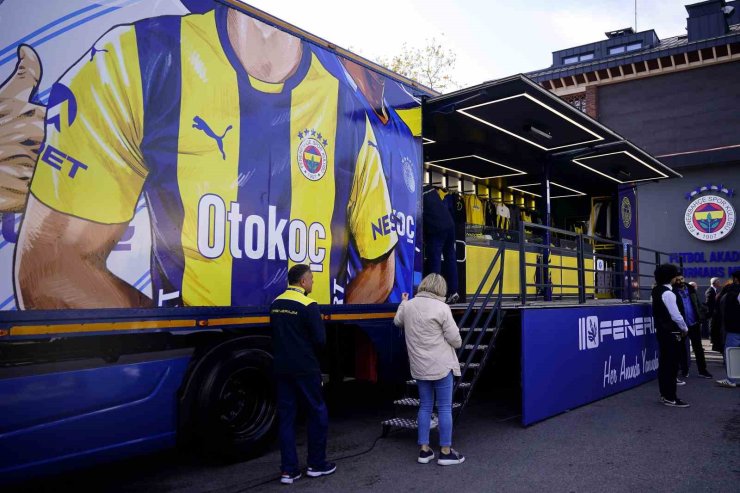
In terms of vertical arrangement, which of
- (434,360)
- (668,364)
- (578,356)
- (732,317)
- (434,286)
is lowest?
(668,364)

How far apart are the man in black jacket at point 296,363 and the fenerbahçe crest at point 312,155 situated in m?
1.09

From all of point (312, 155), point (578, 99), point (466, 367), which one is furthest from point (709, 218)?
point (312, 155)

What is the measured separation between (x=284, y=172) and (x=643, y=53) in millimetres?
24026

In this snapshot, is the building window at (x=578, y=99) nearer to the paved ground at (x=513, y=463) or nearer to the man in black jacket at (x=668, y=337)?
the man in black jacket at (x=668, y=337)

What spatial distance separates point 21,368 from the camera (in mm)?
3686

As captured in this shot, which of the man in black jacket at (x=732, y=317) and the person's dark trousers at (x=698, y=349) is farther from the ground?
the man in black jacket at (x=732, y=317)

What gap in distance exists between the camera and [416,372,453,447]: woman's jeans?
17.2 ft

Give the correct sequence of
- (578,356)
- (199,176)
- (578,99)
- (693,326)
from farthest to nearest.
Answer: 1. (578,99)
2. (693,326)
3. (578,356)
4. (199,176)

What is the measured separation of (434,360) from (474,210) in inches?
302

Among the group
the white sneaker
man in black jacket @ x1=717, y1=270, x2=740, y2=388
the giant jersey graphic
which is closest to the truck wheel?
the giant jersey graphic

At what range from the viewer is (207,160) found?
15.1 ft

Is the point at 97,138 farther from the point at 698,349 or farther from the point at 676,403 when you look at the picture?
the point at 698,349

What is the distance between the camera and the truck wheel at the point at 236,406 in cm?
463

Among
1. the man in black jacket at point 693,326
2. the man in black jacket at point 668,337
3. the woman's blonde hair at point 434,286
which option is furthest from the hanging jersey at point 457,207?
the woman's blonde hair at point 434,286
